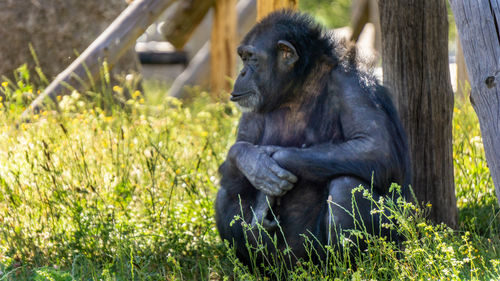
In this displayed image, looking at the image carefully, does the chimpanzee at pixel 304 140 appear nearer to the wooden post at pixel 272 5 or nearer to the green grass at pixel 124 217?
the green grass at pixel 124 217

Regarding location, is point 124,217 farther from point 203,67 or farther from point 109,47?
point 203,67

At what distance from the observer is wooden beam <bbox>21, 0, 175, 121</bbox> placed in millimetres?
5668

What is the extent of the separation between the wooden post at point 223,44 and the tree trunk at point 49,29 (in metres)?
1.38

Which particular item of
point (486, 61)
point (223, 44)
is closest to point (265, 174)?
point (486, 61)

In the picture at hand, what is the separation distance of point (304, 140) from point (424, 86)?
93cm

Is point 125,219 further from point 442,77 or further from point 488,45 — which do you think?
point 488,45

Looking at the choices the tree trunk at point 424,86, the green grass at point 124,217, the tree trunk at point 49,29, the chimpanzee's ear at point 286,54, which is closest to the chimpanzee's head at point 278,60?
the chimpanzee's ear at point 286,54

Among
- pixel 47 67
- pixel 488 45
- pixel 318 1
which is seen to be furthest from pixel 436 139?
pixel 318 1

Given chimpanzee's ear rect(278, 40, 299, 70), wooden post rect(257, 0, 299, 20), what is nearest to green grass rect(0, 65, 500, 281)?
chimpanzee's ear rect(278, 40, 299, 70)

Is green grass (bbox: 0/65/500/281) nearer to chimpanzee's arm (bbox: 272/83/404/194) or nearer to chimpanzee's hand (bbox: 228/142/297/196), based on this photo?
chimpanzee's arm (bbox: 272/83/404/194)

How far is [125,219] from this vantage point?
4410mm

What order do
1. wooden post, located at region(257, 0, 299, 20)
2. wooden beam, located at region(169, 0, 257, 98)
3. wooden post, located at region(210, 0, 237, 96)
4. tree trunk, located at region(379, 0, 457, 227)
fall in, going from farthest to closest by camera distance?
wooden beam, located at region(169, 0, 257, 98) → wooden post, located at region(210, 0, 237, 96) → wooden post, located at region(257, 0, 299, 20) → tree trunk, located at region(379, 0, 457, 227)

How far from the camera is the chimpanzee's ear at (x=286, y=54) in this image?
148 inches

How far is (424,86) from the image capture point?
4.23m
